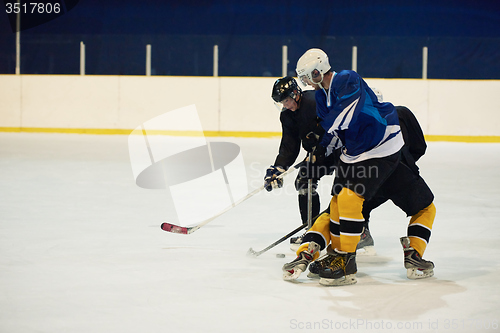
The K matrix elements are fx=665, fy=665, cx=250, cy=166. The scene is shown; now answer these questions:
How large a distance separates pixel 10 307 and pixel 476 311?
1.58 metres

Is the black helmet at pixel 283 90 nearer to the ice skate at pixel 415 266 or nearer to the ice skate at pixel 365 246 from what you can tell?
the ice skate at pixel 365 246

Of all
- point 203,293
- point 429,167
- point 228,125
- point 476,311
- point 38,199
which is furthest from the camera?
point 228,125

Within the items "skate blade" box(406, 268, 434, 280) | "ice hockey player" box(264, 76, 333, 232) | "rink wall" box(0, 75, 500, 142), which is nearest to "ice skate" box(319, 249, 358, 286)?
"skate blade" box(406, 268, 434, 280)

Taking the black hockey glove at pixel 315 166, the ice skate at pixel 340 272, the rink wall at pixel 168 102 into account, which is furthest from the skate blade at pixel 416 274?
the rink wall at pixel 168 102

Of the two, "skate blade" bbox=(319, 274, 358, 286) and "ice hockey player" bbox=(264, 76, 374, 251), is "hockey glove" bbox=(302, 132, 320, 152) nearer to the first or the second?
"ice hockey player" bbox=(264, 76, 374, 251)

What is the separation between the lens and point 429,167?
257 inches

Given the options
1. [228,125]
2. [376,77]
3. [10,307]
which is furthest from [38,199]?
[376,77]

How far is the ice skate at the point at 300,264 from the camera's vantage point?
266 centimetres

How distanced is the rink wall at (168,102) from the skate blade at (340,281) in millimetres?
7157

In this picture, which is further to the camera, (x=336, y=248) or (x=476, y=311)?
(x=336, y=248)

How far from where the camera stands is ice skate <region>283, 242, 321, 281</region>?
2664 millimetres

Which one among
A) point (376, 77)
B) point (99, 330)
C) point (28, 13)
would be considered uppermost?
point (28, 13)

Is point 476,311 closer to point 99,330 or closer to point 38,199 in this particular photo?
point 99,330

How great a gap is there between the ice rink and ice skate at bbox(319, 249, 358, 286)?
1.3 inches
